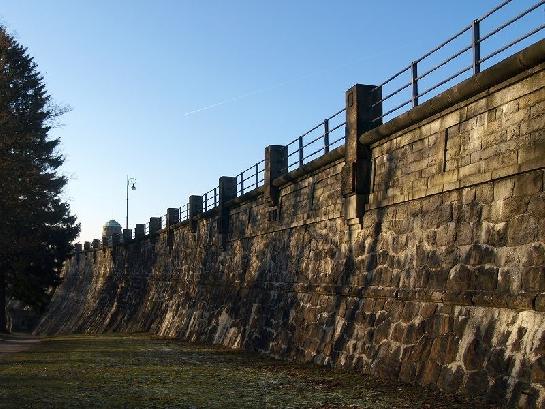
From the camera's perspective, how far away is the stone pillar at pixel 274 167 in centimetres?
2017

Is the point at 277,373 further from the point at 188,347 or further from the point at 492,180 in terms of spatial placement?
the point at 188,347

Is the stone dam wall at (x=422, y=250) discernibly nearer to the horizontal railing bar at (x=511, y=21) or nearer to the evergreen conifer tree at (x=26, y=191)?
the horizontal railing bar at (x=511, y=21)

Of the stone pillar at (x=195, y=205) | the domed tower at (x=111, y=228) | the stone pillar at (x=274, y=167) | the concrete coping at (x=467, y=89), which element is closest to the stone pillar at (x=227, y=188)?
the stone pillar at (x=195, y=205)

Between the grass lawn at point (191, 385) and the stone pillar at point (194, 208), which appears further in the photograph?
the stone pillar at point (194, 208)

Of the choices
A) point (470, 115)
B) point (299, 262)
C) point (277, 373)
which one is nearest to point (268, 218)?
point (299, 262)

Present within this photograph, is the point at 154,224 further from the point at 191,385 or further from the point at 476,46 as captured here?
the point at 476,46

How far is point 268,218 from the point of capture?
20641 millimetres

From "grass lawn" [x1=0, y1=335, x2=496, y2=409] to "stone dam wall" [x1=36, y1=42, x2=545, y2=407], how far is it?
2.43 ft

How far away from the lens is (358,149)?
14328 millimetres

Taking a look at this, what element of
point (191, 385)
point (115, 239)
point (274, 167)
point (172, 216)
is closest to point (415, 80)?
point (191, 385)

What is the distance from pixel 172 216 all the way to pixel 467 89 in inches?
1015

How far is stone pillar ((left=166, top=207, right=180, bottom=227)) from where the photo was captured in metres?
34.5

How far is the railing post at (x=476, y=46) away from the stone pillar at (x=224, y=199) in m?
15.6

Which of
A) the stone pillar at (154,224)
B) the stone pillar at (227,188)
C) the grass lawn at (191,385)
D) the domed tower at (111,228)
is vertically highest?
the domed tower at (111,228)
